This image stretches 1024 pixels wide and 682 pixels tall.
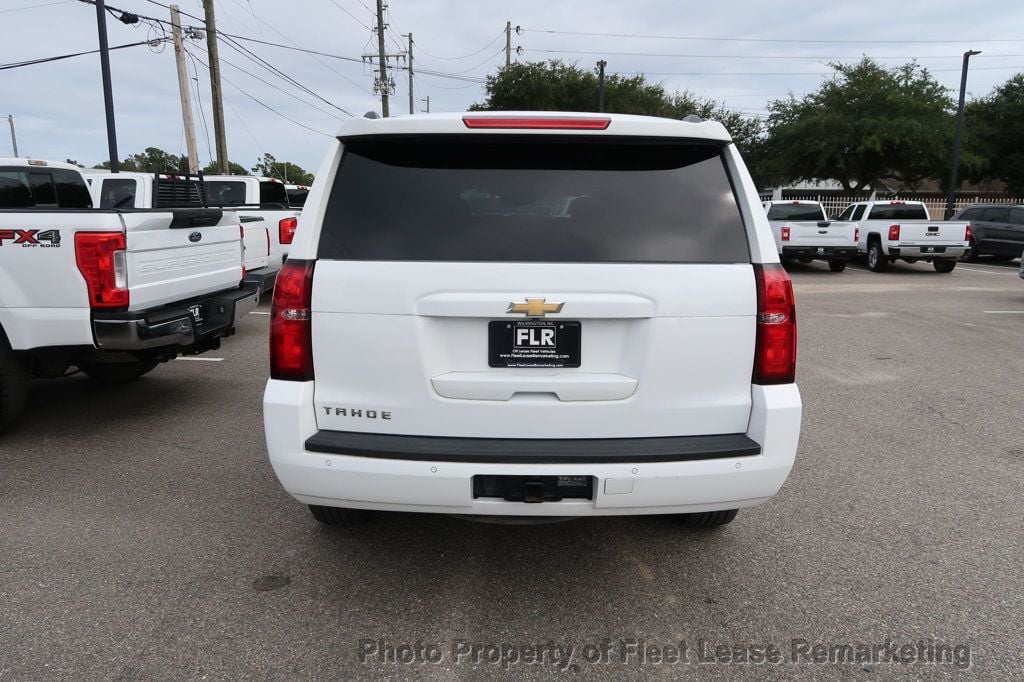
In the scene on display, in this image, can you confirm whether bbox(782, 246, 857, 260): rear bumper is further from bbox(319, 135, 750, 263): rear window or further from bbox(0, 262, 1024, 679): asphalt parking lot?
bbox(319, 135, 750, 263): rear window

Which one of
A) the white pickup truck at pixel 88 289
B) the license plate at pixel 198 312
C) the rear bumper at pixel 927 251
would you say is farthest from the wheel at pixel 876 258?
the white pickup truck at pixel 88 289

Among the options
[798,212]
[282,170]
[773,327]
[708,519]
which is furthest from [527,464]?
[282,170]

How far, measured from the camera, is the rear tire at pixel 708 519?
338 centimetres

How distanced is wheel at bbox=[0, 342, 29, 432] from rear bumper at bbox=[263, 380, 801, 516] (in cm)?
314

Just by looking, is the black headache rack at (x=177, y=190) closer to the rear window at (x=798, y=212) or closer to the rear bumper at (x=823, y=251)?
the rear bumper at (x=823, y=251)

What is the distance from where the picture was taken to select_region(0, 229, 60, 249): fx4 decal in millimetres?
4383

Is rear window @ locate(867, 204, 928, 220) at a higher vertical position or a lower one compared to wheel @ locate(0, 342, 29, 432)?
higher

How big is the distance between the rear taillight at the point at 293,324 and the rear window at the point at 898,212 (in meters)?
19.5

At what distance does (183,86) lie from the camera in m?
21.7

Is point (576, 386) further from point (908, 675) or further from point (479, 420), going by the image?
point (908, 675)

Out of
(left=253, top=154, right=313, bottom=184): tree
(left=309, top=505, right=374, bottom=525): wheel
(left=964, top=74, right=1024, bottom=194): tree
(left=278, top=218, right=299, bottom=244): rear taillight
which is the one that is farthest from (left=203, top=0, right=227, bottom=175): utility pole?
(left=253, top=154, right=313, bottom=184): tree

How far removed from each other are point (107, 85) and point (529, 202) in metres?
18.4

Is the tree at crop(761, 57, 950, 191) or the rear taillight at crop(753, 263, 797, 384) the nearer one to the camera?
the rear taillight at crop(753, 263, 797, 384)

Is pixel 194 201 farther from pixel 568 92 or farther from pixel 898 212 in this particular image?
pixel 568 92
